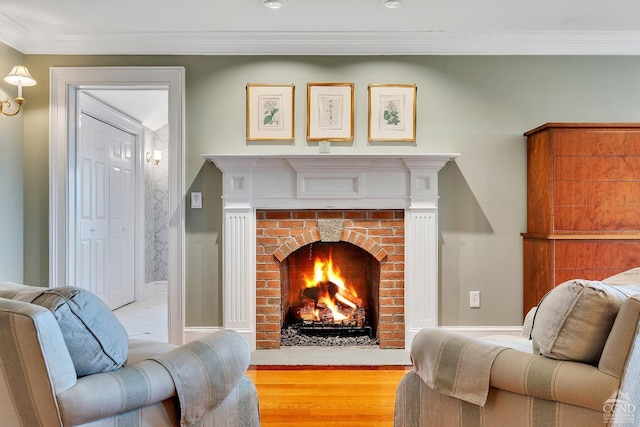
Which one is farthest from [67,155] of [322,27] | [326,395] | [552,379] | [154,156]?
[552,379]

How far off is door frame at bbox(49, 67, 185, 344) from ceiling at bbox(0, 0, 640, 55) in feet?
0.58

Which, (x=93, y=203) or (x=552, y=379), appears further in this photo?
(x=93, y=203)

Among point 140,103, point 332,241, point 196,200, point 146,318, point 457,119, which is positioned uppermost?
point 140,103

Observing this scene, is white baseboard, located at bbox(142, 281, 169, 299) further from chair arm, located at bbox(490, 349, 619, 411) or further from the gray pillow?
chair arm, located at bbox(490, 349, 619, 411)

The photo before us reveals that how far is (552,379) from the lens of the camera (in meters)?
1.31

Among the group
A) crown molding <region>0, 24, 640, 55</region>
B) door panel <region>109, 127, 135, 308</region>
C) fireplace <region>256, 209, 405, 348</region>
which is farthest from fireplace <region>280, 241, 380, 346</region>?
door panel <region>109, 127, 135, 308</region>

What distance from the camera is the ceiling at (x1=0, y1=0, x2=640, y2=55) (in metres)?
2.89

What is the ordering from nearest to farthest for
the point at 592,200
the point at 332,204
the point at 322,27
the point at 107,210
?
the point at 592,200
the point at 322,27
the point at 332,204
the point at 107,210

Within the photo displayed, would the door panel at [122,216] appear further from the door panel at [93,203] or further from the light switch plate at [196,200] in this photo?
the light switch plate at [196,200]

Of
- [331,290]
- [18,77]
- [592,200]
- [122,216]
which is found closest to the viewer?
[18,77]

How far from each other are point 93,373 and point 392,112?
2750mm

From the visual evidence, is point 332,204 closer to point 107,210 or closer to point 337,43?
point 337,43

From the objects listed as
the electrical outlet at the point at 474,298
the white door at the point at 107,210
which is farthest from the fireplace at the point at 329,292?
the white door at the point at 107,210

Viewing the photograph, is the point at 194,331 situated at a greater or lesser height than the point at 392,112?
lesser
